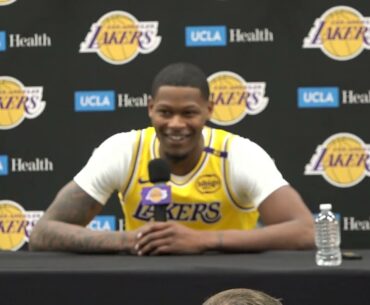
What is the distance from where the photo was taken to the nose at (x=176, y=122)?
316 centimetres

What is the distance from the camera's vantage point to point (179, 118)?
3162 mm

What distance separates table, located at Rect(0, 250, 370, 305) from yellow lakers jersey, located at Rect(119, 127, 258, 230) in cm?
79

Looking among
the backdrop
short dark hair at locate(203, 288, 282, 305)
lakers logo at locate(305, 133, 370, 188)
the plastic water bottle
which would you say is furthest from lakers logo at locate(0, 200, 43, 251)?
short dark hair at locate(203, 288, 282, 305)

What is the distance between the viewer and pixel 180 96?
123 inches

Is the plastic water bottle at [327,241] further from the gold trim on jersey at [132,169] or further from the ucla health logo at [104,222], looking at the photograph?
the ucla health logo at [104,222]

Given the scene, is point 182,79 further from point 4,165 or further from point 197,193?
point 4,165

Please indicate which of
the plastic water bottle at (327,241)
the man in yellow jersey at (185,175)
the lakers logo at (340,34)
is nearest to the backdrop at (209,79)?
the lakers logo at (340,34)

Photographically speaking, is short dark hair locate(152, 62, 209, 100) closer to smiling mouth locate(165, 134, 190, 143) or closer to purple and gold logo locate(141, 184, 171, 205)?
smiling mouth locate(165, 134, 190, 143)

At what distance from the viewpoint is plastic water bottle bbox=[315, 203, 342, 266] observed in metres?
2.34

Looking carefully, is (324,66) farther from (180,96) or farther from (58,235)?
(58,235)

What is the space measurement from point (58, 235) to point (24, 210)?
1.67 meters

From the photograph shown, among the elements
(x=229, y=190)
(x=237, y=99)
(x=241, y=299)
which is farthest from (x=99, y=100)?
(x=241, y=299)

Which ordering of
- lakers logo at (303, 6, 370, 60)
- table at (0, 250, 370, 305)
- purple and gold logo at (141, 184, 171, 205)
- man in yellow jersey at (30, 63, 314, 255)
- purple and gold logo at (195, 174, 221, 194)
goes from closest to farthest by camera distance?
table at (0, 250, 370, 305), purple and gold logo at (141, 184, 171, 205), man in yellow jersey at (30, 63, 314, 255), purple and gold logo at (195, 174, 221, 194), lakers logo at (303, 6, 370, 60)

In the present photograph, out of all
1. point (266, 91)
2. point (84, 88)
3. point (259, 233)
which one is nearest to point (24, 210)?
point (84, 88)
